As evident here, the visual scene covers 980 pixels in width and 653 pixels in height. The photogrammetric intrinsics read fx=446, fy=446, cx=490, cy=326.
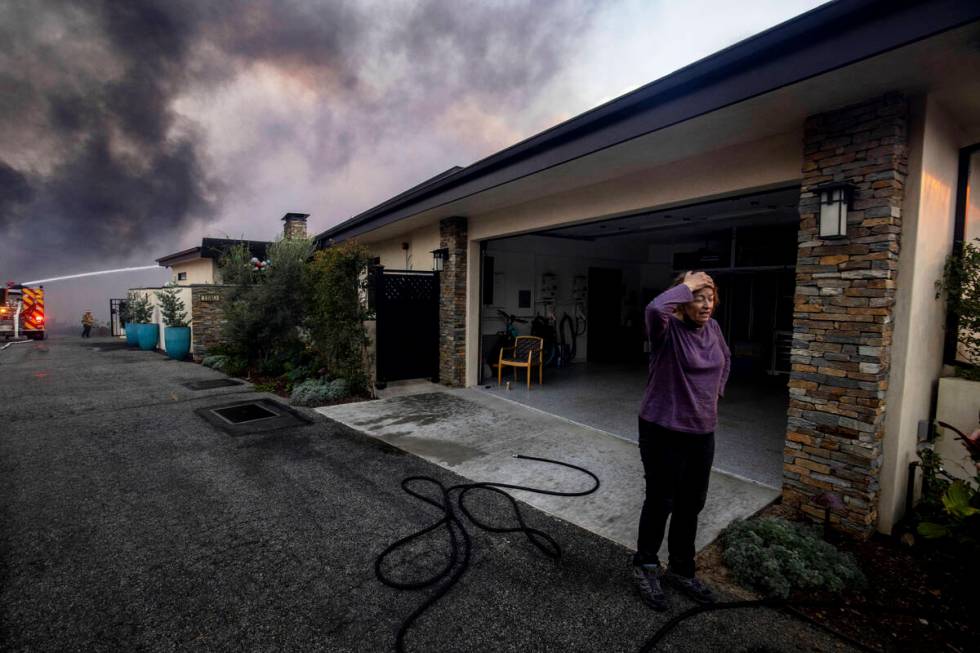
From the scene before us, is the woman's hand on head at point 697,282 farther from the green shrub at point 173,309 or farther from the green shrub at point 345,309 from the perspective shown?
the green shrub at point 173,309

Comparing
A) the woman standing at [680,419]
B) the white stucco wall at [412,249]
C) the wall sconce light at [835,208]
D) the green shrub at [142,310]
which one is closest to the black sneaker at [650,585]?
the woman standing at [680,419]

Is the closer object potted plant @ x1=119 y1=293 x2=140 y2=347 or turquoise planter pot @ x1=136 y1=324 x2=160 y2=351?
turquoise planter pot @ x1=136 y1=324 x2=160 y2=351

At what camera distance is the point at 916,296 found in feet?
10.1

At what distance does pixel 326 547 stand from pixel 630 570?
1.88 m

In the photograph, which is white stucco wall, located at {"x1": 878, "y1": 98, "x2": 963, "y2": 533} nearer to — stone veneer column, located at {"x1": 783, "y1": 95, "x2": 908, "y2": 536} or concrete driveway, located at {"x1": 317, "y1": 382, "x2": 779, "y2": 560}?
stone veneer column, located at {"x1": 783, "y1": 95, "x2": 908, "y2": 536}

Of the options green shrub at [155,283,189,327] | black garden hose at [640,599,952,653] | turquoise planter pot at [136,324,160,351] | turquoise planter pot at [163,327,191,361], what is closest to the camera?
black garden hose at [640,599,952,653]

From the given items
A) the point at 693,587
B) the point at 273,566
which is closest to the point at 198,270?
the point at 273,566

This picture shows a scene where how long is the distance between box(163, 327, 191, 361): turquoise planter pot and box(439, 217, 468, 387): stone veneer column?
299 inches

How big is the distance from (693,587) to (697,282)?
1.64 metres

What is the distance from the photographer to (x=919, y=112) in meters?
2.98

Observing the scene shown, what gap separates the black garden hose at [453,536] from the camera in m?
2.41

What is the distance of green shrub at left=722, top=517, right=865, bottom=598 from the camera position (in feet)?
8.16

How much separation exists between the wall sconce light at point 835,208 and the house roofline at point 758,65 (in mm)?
830

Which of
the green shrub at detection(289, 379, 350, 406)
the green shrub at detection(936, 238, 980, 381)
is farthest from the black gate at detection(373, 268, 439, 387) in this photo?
the green shrub at detection(936, 238, 980, 381)
